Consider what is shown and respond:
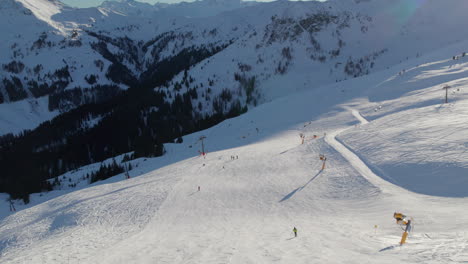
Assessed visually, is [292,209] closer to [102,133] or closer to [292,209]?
[292,209]

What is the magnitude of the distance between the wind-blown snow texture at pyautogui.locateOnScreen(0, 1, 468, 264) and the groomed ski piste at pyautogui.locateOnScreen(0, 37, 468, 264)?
0.32 feet

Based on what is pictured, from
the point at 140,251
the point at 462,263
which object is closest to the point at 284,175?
the point at 140,251

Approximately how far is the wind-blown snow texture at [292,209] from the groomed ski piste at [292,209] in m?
0.10

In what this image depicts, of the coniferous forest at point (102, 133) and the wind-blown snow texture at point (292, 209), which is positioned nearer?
the wind-blown snow texture at point (292, 209)

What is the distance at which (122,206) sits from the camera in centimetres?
2644

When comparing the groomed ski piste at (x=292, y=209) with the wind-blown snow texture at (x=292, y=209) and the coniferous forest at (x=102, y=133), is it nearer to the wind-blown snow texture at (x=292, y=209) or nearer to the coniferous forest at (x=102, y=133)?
the wind-blown snow texture at (x=292, y=209)

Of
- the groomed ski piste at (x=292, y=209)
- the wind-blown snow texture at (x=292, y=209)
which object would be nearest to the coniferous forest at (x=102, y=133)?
the groomed ski piste at (x=292, y=209)

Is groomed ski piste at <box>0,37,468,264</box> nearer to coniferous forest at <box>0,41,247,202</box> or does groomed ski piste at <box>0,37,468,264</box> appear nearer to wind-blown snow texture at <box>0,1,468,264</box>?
wind-blown snow texture at <box>0,1,468,264</box>

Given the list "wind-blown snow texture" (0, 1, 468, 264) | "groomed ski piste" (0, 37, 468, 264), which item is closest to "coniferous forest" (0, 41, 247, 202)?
"groomed ski piste" (0, 37, 468, 264)

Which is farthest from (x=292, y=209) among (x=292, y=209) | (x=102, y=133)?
(x=102, y=133)

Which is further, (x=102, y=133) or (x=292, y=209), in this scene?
(x=102, y=133)

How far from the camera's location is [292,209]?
68.1 ft

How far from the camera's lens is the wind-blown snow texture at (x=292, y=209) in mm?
13297

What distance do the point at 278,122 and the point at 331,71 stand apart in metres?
108
